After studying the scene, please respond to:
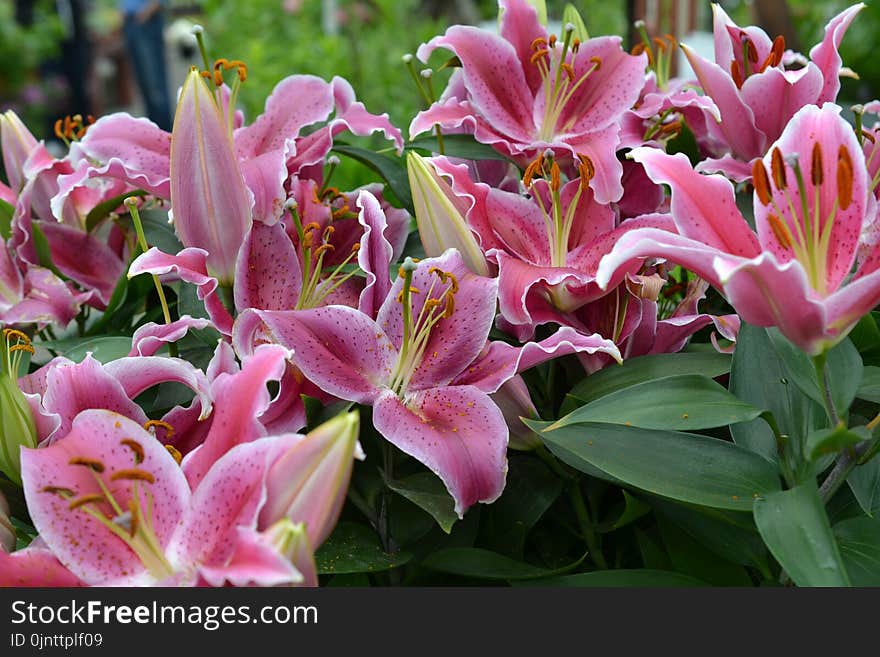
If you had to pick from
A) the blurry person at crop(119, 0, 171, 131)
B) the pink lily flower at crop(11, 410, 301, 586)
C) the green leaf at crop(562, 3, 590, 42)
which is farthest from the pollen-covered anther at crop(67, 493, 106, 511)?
the blurry person at crop(119, 0, 171, 131)

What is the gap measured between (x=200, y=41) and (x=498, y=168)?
0.73ft

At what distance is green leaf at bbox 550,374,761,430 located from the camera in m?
0.50

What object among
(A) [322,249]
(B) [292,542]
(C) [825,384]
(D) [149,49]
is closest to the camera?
(B) [292,542]

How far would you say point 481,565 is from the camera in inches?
22.0

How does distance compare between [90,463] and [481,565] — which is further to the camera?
[481,565]

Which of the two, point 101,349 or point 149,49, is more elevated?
point 101,349

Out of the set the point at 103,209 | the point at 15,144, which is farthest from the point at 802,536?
the point at 15,144

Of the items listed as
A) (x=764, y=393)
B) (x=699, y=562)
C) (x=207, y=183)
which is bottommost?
(x=699, y=562)

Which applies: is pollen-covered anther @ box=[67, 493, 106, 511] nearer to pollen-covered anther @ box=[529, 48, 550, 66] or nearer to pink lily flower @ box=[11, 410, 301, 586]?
pink lily flower @ box=[11, 410, 301, 586]

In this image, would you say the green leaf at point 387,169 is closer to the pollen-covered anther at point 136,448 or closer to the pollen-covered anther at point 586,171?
the pollen-covered anther at point 586,171

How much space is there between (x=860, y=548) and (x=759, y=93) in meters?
0.31

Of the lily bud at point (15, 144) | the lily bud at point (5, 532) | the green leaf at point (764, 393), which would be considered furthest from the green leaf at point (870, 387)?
the lily bud at point (15, 144)

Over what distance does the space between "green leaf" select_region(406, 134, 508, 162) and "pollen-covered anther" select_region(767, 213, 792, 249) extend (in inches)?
9.8

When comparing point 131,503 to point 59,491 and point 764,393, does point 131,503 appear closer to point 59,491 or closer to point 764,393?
point 59,491
